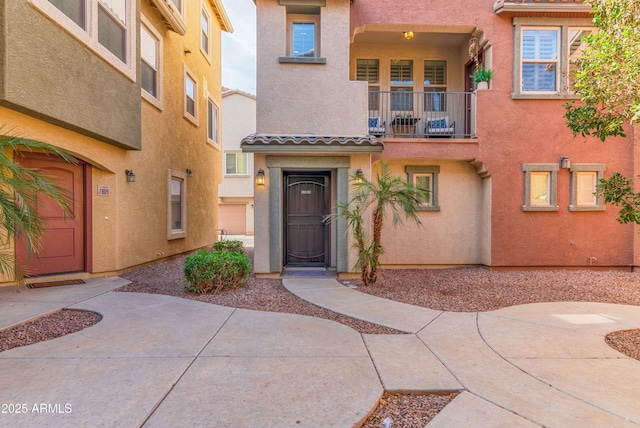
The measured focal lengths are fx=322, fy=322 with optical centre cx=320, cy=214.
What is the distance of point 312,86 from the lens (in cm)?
760

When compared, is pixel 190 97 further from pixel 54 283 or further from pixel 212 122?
pixel 54 283

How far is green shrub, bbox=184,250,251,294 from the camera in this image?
5.91 meters

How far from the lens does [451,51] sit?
381 inches

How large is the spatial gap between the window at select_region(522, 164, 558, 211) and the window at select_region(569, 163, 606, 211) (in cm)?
46

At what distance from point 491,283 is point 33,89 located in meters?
9.08

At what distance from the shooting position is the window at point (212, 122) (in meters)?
13.8

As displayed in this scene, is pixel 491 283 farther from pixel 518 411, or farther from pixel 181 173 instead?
pixel 181 173

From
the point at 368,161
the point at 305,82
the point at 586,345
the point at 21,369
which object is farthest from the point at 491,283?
the point at 21,369

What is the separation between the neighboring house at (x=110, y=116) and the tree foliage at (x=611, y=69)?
765cm

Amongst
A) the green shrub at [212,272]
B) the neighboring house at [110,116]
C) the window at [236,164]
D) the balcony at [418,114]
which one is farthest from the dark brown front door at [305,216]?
the window at [236,164]

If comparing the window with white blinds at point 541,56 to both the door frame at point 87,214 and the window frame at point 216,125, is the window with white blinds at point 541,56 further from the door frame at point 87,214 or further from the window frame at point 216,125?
the window frame at point 216,125

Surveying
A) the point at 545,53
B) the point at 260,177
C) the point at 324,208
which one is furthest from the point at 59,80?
the point at 545,53

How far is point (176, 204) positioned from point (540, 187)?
1079 cm

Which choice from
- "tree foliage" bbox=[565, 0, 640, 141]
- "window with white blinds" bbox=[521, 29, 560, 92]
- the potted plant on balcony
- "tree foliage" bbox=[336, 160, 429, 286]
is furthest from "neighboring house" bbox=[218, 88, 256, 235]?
"tree foliage" bbox=[565, 0, 640, 141]
